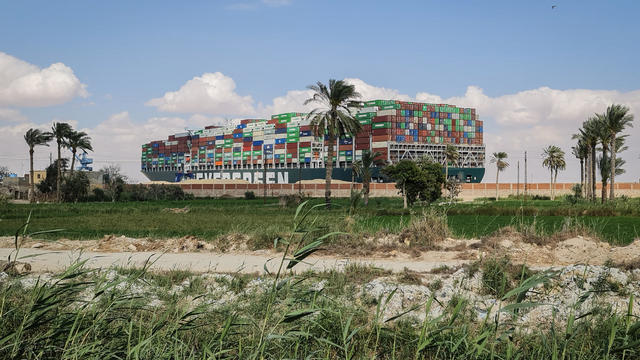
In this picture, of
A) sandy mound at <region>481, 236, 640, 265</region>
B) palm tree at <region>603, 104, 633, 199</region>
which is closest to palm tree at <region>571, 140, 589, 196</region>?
palm tree at <region>603, 104, 633, 199</region>

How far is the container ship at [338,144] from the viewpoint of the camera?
94.2 metres

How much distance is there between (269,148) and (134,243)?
320 feet

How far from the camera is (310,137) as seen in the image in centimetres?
10400

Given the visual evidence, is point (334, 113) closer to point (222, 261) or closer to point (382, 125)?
point (222, 261)

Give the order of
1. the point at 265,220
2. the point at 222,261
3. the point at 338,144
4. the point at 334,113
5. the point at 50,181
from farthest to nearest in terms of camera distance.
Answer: the point at 338,144 < the point at 50,181 < the point at 334,113 < the point at 265,220 < the point at 222,261

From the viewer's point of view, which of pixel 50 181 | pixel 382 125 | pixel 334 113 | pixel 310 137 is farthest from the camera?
pixel 310 137

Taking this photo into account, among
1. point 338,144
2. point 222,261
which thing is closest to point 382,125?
point 338,144

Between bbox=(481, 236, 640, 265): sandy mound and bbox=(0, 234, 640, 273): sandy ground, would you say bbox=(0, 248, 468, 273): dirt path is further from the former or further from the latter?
bbox=(481, 236, 640, 265): sandy mound

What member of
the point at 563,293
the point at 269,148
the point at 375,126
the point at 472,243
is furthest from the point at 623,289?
the point at 269,148

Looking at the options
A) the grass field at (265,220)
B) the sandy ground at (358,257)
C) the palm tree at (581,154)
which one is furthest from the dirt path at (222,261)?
the palm tree at (581,154)

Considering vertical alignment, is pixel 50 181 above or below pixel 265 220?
above

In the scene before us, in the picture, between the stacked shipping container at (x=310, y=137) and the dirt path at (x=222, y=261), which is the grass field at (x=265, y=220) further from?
the stacked shipping container at (x=310, y=137)

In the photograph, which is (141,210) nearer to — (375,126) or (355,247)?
(355,247)

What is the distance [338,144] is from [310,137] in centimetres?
733
